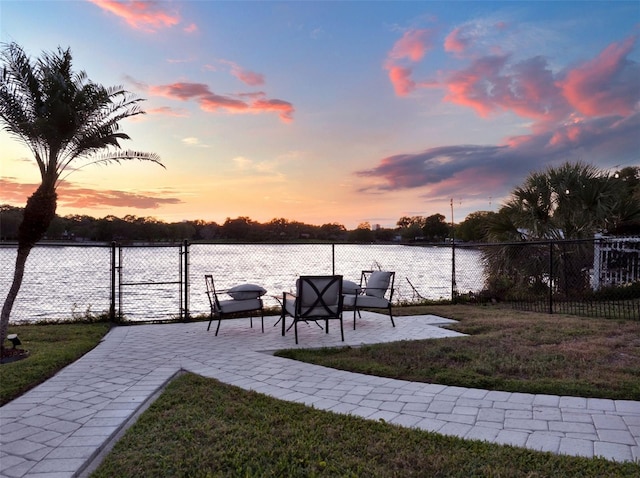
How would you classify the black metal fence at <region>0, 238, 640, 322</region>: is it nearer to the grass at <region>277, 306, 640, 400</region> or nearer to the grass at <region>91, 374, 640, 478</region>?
the grass at <region>277, 306, 640, 400</region>

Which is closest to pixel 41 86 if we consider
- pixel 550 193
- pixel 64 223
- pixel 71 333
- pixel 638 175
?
pixel 71 333

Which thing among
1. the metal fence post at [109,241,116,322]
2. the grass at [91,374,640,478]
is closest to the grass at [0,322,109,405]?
the metal fence post at [109,241,116,322]

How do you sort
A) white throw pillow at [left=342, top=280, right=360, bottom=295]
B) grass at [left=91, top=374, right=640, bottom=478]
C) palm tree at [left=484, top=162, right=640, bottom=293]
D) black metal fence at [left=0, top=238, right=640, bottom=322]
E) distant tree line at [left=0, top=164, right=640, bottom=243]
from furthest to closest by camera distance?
distant tree line at [left=0, top=164, right=640, bottom=243]
palm tree at [left=484, top=162, right=640, bottom=293]
black metal fence at [left=0, top=238, right=640, bottom=322]
white throw pillow at [left=342, top=280, right=360, bottom=295]
grass at [left=91, top=374, right=640, bottom=478]

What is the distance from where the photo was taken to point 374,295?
7316mm

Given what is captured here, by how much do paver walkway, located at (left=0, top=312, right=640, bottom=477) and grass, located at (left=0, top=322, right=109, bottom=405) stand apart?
14 cm

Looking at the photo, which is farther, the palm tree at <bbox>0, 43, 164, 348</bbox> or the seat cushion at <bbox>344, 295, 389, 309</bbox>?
the seat cushion at <bbox>344, 295, 389, 309</bbox>

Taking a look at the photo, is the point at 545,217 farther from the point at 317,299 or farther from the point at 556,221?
the point at 317,299

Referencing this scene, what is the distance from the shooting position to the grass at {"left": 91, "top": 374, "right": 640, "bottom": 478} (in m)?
2.37

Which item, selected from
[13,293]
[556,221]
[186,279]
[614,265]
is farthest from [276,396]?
[614,265]

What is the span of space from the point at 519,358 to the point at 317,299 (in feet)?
8.66

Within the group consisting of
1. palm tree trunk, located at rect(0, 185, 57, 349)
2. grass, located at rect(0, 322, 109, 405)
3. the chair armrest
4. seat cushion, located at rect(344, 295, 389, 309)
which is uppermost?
palm tree trunk, located at rect(0, 185, 57, 349)

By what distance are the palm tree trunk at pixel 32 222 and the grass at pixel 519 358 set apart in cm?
327

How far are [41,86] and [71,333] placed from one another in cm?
351

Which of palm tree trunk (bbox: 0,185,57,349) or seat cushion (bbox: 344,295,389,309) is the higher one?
palm tree trunk (bbox: 0,185,57,349)
